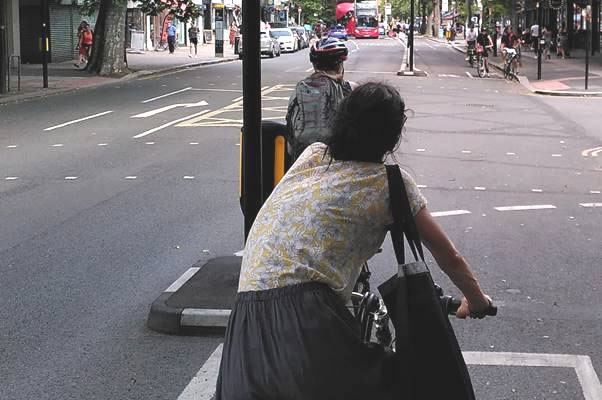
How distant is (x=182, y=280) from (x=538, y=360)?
9.06 ft

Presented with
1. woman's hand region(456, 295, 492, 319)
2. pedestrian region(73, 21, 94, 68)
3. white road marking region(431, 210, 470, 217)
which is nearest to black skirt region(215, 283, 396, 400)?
woman's hand region(456, 295, 492, 319)

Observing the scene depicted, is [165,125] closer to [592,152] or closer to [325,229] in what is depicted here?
[592,152]

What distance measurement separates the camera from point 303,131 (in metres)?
→ 5.71

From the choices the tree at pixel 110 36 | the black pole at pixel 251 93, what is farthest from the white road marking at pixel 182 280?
the tree at pixel 110 36

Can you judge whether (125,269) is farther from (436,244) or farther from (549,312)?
(436,244)

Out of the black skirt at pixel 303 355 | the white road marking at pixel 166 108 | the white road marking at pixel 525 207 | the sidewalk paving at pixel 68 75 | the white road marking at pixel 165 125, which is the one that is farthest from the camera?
the sidewalk paving at pixel 68 75

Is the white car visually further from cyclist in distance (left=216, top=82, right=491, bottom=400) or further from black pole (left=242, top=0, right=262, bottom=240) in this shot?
cyclist in distance (left=216, top=82, right=491, bottom=400)

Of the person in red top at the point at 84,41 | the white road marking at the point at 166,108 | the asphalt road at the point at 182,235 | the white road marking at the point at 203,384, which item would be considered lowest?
the white road marking at the point at 203,384

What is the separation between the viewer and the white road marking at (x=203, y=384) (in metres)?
4.90

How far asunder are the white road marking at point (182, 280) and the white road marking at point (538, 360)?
223 cm

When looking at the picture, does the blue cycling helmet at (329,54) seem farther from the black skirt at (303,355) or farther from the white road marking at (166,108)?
the white road marking at (166,108)

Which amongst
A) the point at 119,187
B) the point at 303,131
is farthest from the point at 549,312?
the point at 119,187

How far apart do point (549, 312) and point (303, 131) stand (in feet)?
7.25

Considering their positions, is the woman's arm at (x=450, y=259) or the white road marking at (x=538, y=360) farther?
the white road marking at (x=538, y=360)
